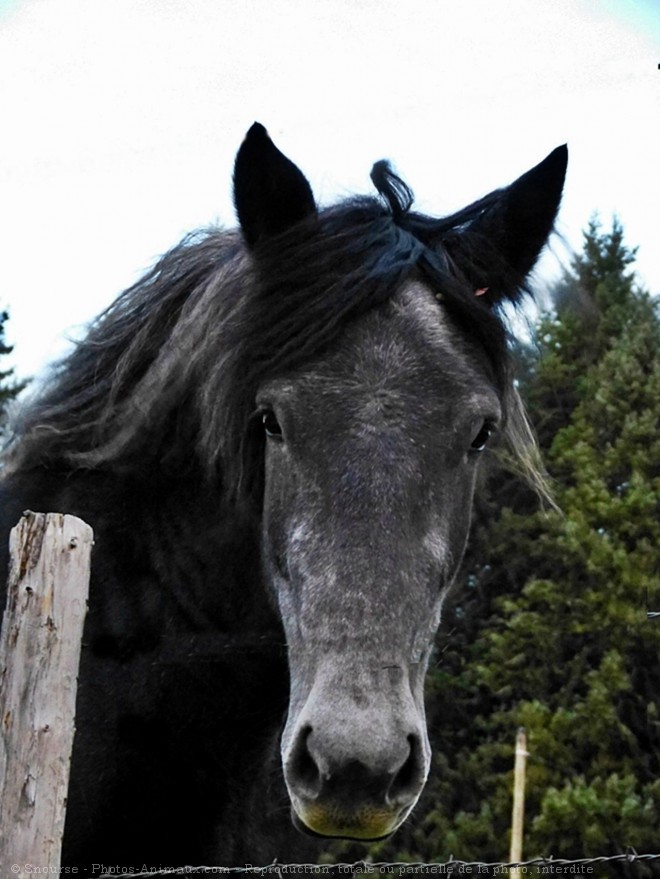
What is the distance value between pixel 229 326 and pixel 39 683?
152 cm

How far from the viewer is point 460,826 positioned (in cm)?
1527

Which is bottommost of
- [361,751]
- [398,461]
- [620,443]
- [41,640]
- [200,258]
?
[361,751]

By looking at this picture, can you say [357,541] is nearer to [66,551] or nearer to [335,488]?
[335,488]

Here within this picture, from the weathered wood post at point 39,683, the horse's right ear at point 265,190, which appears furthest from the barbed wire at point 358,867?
the horse's right ear at point 265,190

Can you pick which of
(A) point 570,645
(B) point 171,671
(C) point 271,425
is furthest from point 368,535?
(A) point 570,645

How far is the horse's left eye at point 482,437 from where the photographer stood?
3.74 metres

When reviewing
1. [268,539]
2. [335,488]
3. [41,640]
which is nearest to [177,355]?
[268,539]

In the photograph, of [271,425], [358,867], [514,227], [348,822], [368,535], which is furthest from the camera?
[514,227]

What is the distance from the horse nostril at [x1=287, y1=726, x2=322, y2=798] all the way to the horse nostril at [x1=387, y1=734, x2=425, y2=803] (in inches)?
7.7

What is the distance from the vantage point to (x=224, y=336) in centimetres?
399

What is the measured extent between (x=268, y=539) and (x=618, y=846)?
12.2 metres

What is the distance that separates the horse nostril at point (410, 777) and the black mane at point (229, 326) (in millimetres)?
1283

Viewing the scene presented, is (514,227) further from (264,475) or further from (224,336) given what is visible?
(264,475)

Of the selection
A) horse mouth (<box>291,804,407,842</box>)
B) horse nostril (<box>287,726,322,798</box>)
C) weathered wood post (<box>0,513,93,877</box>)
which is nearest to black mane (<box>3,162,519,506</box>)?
weathered wood post (<box>0,513,93,877</box>)
